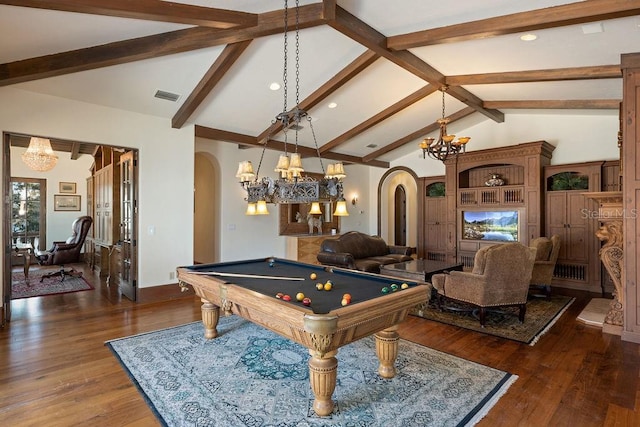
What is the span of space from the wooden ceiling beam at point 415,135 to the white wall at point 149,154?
4772 millimetres

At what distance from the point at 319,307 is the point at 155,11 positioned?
2811 mm

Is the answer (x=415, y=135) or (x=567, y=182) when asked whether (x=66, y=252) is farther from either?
(x=567, y=182)

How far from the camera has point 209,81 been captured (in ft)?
13.9

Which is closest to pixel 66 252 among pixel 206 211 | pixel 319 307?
Result: pixel 206 211

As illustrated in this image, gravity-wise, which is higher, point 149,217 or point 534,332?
point 149,217

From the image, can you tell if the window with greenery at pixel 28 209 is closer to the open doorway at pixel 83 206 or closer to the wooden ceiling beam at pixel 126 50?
the open doorway at pixel 83 206

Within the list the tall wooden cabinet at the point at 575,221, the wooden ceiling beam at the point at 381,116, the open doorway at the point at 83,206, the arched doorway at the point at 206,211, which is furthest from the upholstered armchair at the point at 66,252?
the tall wooden cabinet at the point at 575,221

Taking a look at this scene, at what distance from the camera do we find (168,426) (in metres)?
2.14

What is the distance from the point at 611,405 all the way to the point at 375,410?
1.75 metres

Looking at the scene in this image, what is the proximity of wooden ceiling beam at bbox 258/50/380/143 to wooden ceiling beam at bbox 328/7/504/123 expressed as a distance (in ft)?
0.89

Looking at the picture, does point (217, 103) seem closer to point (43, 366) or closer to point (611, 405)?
point (43, 366)

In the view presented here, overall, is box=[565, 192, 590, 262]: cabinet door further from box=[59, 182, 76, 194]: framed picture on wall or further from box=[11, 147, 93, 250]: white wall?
box=[59, 182, 76, 194]: framed picture on wall

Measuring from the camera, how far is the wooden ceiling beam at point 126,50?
341 cm

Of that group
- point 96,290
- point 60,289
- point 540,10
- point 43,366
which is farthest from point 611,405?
point 60,289
